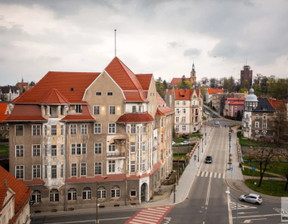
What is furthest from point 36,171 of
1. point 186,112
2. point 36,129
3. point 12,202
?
point 186,112

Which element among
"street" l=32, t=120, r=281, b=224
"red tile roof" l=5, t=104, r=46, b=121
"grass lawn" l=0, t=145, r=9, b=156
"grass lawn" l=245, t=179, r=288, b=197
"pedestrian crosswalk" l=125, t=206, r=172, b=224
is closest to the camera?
"pedestrian crosswalk" l=125, t=206, r=172, b=224

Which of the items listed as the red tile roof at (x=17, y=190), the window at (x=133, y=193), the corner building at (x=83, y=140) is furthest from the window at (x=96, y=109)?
the red tile roof at (x=17, y=190)

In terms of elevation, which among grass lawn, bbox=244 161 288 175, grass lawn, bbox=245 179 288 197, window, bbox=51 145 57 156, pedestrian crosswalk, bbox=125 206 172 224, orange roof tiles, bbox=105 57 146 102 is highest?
orange roof tiles, bbox=105 57 146 102

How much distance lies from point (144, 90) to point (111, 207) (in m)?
18.8

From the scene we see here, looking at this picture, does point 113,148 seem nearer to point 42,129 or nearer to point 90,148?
point 90,148

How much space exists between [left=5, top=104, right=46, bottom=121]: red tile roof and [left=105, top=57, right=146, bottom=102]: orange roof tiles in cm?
1247

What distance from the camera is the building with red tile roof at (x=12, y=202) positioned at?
24094 millimetres

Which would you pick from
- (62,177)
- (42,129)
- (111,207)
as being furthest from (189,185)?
(42,129)

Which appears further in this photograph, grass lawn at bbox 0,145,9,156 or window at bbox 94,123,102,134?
grass lawn at bbox 0,145,9,156

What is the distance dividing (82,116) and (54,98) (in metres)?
4.73

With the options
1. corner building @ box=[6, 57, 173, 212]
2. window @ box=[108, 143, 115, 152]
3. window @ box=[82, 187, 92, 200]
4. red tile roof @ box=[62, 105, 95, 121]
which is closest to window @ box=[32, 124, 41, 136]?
corner building @ box=[6, 57, 173, 212]

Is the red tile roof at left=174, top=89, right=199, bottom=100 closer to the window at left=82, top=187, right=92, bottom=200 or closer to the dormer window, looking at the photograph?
the dormer window

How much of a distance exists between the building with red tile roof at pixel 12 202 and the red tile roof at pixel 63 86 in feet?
42.4

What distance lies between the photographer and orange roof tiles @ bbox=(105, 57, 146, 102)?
43703mm
